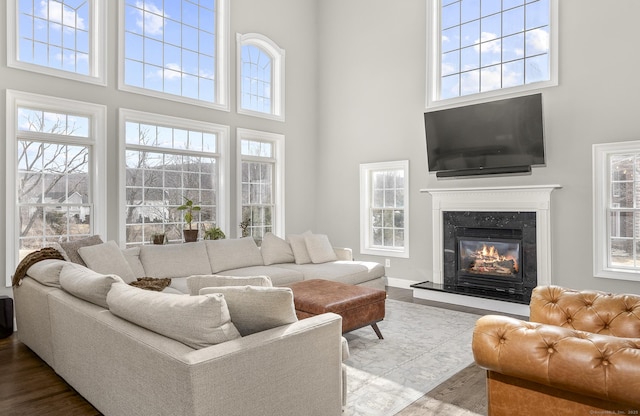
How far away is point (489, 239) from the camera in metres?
5.55

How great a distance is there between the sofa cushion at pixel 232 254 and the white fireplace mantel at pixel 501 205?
8.26ft

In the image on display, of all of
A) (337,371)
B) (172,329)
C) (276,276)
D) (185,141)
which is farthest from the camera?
(185,141)

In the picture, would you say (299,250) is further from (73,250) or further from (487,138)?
(487,138)

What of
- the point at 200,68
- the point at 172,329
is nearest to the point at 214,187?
the point at 200,68

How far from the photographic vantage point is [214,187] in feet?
20.8

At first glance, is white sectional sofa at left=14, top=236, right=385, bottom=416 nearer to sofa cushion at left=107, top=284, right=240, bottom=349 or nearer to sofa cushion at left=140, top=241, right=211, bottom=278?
sofa cushion at left=107, top=284, right=240, bottom=349

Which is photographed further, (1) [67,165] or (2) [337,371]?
(1) [67,165]

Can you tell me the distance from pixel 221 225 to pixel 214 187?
584 mm

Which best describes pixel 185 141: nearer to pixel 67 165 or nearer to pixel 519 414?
pixel 67 165

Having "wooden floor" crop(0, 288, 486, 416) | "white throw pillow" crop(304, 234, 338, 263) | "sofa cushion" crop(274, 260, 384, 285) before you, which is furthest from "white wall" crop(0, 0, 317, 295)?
"wooden floor" crop(0, 288, 486, 416)

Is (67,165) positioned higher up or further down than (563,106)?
further down

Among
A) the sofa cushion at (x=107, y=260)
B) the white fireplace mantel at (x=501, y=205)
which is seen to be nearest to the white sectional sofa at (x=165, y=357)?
the sofa cushion at (x=107, y=260)

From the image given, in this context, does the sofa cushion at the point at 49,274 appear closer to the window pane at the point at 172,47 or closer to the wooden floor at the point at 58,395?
the wooden floor at the point at 58,395

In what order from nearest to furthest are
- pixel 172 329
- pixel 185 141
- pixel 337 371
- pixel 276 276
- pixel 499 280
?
pixel 172 329
pixel 337 371
pixel 276 276
pixel 499 280
pixel 185 141
